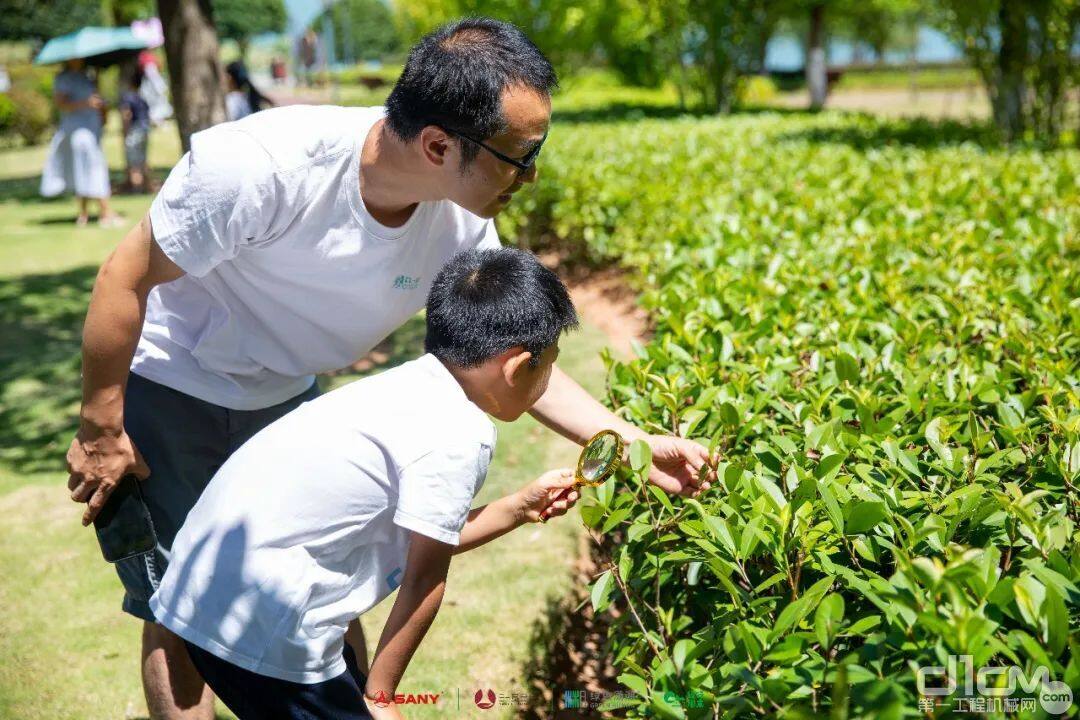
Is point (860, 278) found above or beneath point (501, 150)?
beneath

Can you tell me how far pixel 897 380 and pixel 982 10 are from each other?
10792mm

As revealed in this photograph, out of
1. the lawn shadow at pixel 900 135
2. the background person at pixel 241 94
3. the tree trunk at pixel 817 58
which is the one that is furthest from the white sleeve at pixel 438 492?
the tree trunk at pixel 817 58

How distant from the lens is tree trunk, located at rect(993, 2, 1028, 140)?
11375mm

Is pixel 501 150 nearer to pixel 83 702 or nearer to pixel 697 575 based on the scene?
pixel 697 575

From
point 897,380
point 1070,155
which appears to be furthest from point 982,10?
point 897,380

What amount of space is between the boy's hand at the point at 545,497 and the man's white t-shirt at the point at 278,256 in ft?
2.17

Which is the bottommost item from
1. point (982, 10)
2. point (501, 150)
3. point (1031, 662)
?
point (1031, 662)

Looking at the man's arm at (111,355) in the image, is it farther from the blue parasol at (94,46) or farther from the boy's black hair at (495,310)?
the blue parasol at (94,46)

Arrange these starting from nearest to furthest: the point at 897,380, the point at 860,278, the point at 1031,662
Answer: the point at 1031,662 → the point at 897,380 → the point at 860,278

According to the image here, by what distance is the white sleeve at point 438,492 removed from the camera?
170 cm

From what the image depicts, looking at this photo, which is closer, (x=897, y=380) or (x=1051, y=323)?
(x=897, y=380)

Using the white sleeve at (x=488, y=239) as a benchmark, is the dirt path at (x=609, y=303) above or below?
below

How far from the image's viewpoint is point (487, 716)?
118 inches

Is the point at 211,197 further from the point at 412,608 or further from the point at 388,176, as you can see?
the point at 412,608
